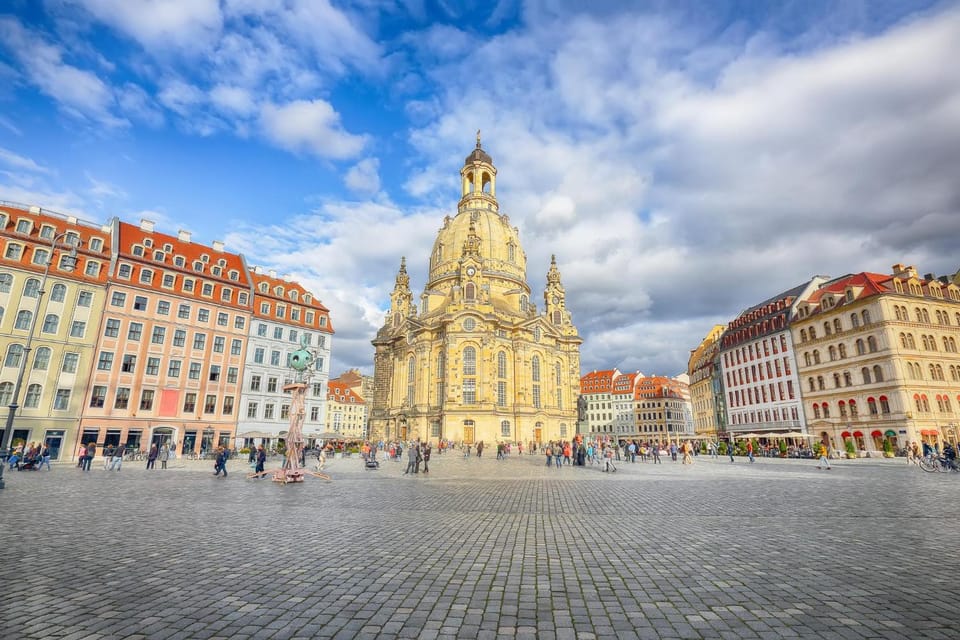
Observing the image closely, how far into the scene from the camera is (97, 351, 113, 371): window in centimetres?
3688

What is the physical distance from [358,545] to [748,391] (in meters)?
62.2

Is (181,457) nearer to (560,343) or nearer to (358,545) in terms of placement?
(358,545)

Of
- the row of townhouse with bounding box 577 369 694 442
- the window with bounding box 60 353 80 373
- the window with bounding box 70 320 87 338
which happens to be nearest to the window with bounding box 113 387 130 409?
the window with bounding box 60 353 80 373

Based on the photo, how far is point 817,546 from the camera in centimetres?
823

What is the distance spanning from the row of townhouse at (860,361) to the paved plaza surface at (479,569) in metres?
36.5

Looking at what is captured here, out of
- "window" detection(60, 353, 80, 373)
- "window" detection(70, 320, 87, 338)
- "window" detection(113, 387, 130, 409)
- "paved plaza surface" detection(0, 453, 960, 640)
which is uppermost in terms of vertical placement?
"window" detection(70, 320, 87, 338)

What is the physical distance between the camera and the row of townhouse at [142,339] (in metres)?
33.9

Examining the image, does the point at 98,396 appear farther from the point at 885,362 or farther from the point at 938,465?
the point at 885,362

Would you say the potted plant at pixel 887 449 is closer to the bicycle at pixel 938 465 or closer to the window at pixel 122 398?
the bicycle at pixel 938 465

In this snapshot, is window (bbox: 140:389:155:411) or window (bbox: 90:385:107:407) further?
window (bbox: 140:389:155:411)

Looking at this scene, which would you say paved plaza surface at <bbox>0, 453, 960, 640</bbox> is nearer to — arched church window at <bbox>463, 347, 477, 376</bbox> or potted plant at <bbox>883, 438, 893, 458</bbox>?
potted plant at <bbox>883, 438, 893, 458</bbox>

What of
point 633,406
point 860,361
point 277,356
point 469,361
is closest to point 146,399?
point 277,356

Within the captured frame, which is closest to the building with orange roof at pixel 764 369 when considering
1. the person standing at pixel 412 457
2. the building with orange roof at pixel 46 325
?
the person standing at pixel 412 457

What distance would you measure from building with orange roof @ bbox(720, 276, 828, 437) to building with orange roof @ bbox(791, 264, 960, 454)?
2.72 meters
